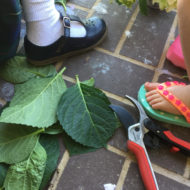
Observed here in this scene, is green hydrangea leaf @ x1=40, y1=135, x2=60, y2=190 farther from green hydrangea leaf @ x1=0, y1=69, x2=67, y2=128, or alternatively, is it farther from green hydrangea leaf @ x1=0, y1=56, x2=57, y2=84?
green hydrangea leaf @ x1=0, y1=56, x2=57, y2=84

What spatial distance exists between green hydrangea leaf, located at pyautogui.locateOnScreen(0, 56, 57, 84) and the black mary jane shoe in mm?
26

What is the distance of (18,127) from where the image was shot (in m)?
0.86

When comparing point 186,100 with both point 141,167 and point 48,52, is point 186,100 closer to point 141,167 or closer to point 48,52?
point 141,167

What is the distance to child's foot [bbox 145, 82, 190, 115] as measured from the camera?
0.90 meters

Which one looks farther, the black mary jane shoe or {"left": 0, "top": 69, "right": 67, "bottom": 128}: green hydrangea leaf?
the black mary jane shoe

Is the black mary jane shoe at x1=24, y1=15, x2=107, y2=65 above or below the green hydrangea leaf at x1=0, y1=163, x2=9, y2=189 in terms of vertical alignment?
above

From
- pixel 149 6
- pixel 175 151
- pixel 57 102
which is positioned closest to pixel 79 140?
pixel 57 102

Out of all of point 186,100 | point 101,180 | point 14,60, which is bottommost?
point 101,180

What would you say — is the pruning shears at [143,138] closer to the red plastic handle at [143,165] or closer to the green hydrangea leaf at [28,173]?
the red plastic handle at [143,165]

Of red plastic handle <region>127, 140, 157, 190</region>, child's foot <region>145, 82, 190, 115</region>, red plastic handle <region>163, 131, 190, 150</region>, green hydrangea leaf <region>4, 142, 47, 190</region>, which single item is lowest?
green hydrangea leaf <region>4, 142, 47, 190</region>

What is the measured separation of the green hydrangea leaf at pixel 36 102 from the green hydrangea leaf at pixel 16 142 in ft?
0.15

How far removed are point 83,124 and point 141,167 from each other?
23 cm

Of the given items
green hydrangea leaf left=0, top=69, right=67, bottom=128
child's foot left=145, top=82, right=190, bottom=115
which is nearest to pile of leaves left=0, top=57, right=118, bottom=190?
green hydrangea leaf left=0, top=69, right=67, bottom=128

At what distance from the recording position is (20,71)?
100 centimetres
